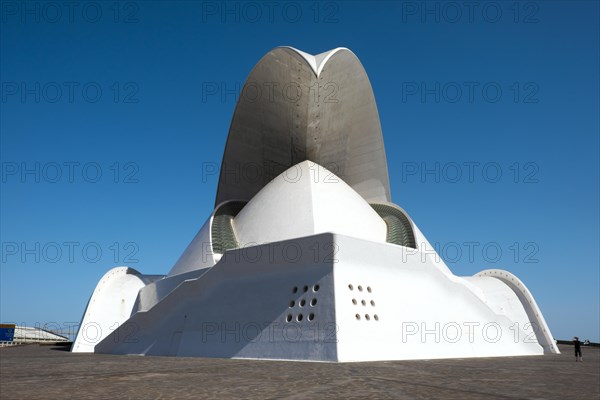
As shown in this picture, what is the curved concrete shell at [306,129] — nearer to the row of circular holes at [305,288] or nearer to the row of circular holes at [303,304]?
the row of circular holes at [305,288]

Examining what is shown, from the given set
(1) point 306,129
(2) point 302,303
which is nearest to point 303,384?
(2) point 302,303

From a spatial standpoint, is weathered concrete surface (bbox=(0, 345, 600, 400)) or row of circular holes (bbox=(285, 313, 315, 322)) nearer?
weathered concrete surface (bbox=(0, 345, 600, 400))

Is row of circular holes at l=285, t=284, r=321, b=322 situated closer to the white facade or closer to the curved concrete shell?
the white facade

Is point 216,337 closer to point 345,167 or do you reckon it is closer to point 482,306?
point 482,306

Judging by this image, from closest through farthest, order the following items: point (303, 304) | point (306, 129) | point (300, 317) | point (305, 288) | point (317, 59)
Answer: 1. point (300, 317)
2. point (303, 304)
3. point (305, 288)
4. point (317, 59)
5. point (306, 129)

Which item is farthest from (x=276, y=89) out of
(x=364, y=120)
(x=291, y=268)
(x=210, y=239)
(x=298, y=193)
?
(x=291, y=268)

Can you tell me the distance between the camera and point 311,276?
11.9 meters

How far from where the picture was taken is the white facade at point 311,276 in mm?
11711

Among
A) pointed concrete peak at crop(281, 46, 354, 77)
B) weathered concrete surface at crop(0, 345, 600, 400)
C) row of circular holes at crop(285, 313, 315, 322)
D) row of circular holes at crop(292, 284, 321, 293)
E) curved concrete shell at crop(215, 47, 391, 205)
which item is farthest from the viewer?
curved concrete shell at crop(215, 47, 391, 205)

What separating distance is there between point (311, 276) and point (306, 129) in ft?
36.5

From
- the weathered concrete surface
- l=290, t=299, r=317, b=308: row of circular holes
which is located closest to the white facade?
Answer: l=290, t=299, r=317, b=308: row of circular holes

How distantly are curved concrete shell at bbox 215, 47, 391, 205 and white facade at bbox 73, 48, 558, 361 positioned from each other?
5 centimetres

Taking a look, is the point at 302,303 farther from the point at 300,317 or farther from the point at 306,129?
the point at 306,129

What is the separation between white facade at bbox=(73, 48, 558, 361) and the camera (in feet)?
38.4
